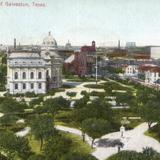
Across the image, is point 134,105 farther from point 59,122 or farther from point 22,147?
point 22,147

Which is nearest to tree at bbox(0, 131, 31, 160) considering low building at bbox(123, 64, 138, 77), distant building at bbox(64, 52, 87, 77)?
distant building at bbox(64, 52, 87, 77)

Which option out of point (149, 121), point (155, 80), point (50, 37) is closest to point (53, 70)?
point (50, 37)

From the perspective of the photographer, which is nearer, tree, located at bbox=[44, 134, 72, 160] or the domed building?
tree, located at bbox=[44, 134, 72, 160]

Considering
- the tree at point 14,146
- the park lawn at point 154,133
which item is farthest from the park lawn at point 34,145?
the park lawn at point 154,133

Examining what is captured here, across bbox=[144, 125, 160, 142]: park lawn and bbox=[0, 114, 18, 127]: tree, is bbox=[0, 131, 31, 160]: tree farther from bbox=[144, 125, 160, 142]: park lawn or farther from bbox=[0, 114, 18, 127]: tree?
bbox=[144, 125, 160, 142]: park lawn

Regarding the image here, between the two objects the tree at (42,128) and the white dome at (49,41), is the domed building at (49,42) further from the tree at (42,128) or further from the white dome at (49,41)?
the tree at (42,128)

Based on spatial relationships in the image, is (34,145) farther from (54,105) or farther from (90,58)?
(90,58)
